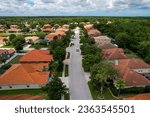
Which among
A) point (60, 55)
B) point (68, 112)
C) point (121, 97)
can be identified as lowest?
point (121, 97)

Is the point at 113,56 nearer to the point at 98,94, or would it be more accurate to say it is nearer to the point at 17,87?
the point at 98,94

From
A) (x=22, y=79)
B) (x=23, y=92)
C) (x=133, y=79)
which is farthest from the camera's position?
(x=22, y=79)

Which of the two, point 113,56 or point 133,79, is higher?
point 113,56

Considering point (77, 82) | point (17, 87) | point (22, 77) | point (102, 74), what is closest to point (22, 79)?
point (22, 77)

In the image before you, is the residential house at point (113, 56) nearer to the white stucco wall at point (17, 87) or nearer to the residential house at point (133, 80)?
the residential house at point (133, 80)

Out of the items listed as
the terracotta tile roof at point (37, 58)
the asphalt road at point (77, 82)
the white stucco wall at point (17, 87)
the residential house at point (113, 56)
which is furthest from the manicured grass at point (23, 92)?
the residential house at point (113, 56)

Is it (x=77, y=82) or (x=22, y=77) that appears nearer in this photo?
(x=22, y=77)

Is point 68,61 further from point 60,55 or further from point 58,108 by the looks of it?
point 58,108

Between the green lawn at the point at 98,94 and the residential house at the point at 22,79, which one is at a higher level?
the residential house at the point at 22,79

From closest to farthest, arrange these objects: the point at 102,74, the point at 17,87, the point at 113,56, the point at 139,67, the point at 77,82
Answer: the point at 102,74
the point at 17,87
the point at 77,82
the point at 139,67
the point at 113,56

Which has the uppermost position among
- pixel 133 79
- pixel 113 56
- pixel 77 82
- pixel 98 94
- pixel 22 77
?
pixel 113 56

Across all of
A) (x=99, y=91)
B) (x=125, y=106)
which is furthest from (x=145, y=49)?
(x=125, y=106)
